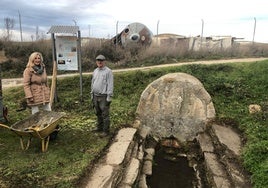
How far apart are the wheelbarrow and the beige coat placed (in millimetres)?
274

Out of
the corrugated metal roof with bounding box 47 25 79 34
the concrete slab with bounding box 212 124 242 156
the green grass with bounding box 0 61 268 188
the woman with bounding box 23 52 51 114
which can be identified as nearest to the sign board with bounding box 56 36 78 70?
the corrugated metal roof with bounding box 47 25 79 34

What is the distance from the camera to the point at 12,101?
9.71 m

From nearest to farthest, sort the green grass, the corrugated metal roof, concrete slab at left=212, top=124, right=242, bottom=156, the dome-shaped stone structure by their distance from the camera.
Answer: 1. the green grass
2. concrete slab at left=212, top=124, right=242, bottom=156
3. the dome-shaped stone structure
4. the corrugated metal roof

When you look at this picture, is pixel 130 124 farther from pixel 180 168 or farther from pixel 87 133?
pixel 180 168

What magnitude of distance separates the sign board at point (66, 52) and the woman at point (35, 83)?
2676 mm

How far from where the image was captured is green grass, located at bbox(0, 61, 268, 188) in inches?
200

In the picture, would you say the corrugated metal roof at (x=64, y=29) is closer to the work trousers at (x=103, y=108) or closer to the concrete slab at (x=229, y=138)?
the work trousers at (x=103, y=108)

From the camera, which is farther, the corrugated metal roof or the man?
the corrugated metal roof

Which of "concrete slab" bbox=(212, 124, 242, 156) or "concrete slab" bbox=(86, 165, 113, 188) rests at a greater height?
"concrete slab" bbox=(212, 124, 242, 156)

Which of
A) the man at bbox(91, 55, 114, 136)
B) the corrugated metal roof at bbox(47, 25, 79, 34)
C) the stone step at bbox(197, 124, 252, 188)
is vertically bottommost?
the stone step at bbox(197, 124, 252, 188)

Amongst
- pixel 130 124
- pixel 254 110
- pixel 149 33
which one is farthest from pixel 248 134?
pixel 149 33

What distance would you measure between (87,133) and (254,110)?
4544 mm

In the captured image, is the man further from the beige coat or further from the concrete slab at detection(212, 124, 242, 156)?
the concrete slab at detection(212, 124, 242, 156)

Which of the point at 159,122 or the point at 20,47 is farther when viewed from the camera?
the point at 20,47
